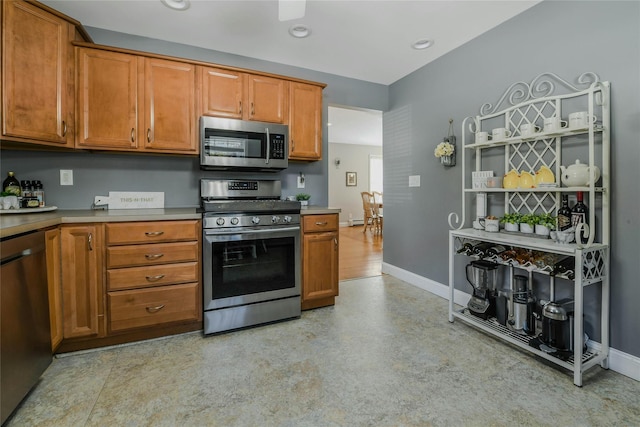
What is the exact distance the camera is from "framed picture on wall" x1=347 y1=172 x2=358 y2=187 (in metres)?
8.88

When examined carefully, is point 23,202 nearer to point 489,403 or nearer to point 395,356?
point 395,356

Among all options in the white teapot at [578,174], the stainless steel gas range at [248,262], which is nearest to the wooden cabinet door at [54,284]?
the stainless steel gas range at [248,262]

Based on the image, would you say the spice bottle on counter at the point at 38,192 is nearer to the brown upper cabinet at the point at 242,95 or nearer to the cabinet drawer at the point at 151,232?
the cabinet drawer at the point at 151,232

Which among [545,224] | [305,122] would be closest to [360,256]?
[305,122]

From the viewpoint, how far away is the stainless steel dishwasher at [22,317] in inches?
50.3

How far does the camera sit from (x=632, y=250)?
1.69m

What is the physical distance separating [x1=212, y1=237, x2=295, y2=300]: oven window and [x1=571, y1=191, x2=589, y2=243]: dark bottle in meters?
1.91

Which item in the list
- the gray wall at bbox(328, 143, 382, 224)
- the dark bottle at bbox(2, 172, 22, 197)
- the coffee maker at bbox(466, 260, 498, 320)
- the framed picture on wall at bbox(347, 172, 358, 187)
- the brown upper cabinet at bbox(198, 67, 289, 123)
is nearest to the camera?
the dark bottle at bbox(2, 172, 22, 197)

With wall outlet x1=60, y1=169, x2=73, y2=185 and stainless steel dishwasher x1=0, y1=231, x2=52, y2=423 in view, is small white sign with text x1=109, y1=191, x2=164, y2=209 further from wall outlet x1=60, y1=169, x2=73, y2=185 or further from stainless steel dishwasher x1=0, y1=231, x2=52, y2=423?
stainless steel dishwasher x1=0, y1=231, x2=52, y2=423

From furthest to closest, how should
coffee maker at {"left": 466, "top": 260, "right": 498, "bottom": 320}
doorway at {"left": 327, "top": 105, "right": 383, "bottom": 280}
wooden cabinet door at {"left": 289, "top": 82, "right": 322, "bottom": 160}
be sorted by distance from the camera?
doorway at {"left": 327, "top": 105, "right": 383, "bottom": 280} → wooden cabinet door at {"left": 289, "top": 82, "right": 322, "bottom": 160} → coffee maker at {"left": 466, "top": 260, "right": 498, "bottom": 320}

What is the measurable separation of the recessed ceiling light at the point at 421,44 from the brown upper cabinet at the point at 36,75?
271 cm

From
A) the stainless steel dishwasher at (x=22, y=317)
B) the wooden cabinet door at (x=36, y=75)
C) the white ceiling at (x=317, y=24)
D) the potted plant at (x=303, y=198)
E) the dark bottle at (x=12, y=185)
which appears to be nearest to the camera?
the stainless steel dishwasher at (x=22, y=317)

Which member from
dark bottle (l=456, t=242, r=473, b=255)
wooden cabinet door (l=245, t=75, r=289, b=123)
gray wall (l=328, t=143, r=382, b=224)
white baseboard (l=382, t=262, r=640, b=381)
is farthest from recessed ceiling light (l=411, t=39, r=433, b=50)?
gray wall (l=328, t=143, r=382, b=224)

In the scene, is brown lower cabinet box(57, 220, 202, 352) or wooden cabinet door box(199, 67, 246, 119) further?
wooden cabinet door box(199, 67, 246, 119)
